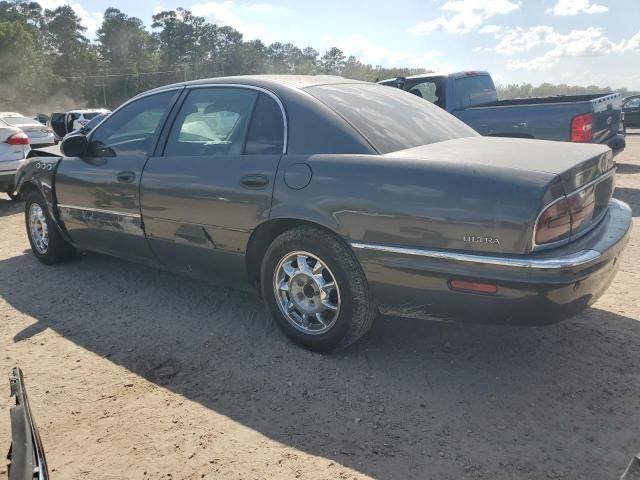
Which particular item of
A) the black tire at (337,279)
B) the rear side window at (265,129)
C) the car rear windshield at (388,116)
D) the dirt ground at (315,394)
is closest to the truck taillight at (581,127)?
the dirt ground at (315,394)

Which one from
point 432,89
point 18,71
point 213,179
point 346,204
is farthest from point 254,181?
point 18,71

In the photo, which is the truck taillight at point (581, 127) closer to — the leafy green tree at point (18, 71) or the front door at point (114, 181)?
the front door at point (114, 181)

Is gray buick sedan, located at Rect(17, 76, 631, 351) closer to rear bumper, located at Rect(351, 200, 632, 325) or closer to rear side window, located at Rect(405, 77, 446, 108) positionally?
rear bumper, located at Rect(351, 200, 632, 325)

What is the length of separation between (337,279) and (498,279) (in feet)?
3.03

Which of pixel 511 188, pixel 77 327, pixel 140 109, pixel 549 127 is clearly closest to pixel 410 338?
pixel 511 188

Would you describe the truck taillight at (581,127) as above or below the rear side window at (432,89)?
below

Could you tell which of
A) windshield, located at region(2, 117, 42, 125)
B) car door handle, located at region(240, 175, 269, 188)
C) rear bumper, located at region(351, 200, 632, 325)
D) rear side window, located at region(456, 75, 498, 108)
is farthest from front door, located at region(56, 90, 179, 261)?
windshield, located at region(2, 117, 42, 125)

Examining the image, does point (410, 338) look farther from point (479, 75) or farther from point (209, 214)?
point (479, 75)

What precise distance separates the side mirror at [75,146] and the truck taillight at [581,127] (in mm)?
5539

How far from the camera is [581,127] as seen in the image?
263 inches

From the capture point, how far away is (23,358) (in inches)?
138

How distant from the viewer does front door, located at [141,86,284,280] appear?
338cm

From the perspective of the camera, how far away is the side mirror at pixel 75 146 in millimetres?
4473

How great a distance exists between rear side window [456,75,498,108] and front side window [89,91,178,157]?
5366 millimetres
